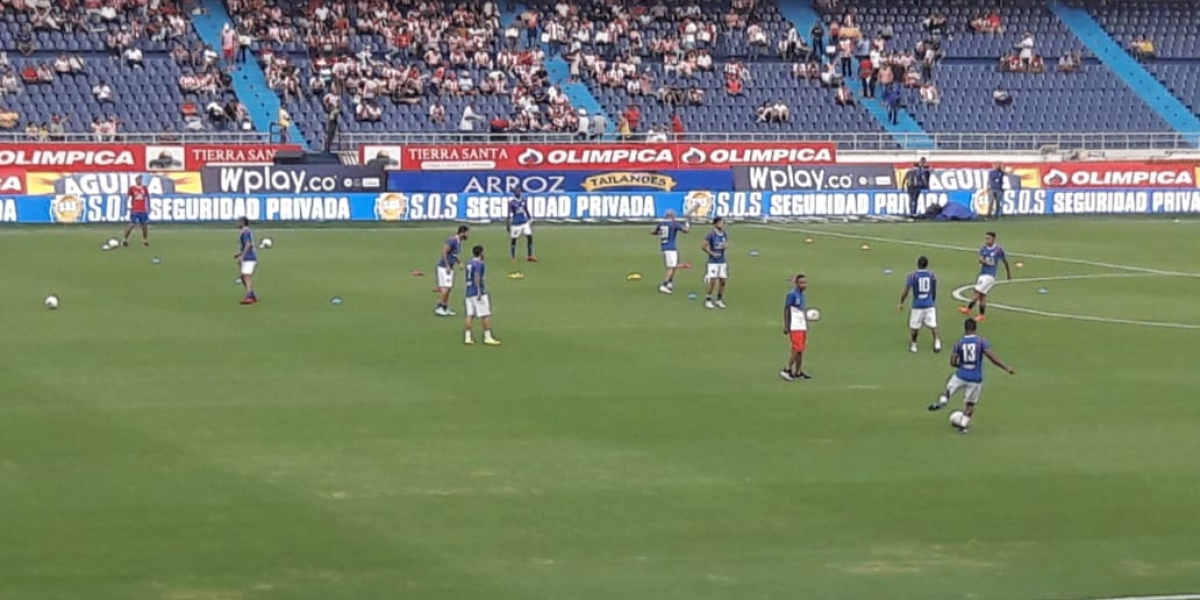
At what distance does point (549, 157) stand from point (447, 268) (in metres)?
29.5

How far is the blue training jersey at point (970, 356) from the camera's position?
2433 centimetres

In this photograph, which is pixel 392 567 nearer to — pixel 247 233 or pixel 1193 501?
pixel 1193 501

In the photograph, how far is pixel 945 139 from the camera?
2800 inches

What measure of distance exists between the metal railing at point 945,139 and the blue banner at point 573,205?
7.38 meters

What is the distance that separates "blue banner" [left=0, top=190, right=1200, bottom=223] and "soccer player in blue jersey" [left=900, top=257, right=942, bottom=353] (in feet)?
83.5

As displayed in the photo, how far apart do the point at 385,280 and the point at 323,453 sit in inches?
727

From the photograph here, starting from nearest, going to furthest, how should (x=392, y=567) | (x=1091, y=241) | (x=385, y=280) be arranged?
1. (x=392, y=567)
2. (x=385, y=280)
3. (x=1091, y=241)

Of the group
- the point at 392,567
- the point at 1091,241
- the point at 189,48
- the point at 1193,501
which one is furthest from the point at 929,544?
the point at 189,48

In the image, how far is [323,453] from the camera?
23.4m

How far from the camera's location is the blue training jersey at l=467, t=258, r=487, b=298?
31750 millimetres

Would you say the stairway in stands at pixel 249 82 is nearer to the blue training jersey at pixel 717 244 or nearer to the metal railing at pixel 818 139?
the metal railing at pixel 818 139

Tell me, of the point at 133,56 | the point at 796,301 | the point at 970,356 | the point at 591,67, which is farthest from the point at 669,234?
the point at 591,67

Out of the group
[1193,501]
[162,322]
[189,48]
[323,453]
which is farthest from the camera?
[189,48]

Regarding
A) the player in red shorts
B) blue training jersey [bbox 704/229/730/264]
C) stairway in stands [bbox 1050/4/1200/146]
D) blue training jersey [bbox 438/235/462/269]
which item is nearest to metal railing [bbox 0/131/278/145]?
the player in red shorts
